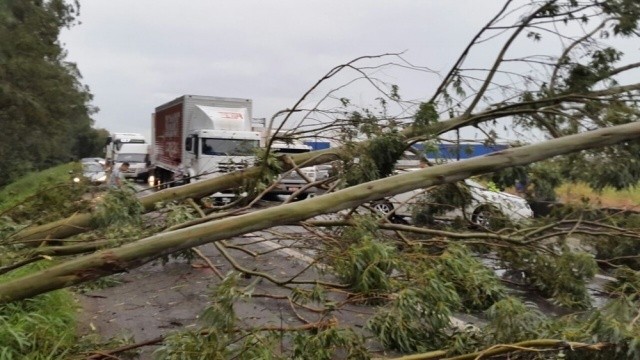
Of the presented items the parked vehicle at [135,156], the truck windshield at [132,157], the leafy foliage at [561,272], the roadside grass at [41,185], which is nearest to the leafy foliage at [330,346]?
the leafy foliage at [561,272]

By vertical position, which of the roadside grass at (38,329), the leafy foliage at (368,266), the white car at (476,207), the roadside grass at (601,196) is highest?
the roadside grass at (601,196)

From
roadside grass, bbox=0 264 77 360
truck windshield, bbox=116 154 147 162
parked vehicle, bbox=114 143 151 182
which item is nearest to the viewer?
roadside grass, bbox=0 264 77 360

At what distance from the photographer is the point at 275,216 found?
399 cm

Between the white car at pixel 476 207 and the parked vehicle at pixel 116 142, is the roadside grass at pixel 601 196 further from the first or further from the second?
the parked vehicle at pixel 116 142

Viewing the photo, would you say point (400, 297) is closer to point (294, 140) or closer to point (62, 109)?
point (294, 140)

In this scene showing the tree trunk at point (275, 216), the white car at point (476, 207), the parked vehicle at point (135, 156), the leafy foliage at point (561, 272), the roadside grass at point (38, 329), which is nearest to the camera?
the tree trunk at point (275, 216)

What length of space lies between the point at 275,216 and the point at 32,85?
953 inches

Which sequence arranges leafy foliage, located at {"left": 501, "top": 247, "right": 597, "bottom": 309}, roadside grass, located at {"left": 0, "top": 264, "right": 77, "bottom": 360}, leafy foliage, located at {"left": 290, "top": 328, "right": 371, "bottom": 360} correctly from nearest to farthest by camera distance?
leafy foliage, located at {"left": 290, "top": 328, "right": 371, "bottom": 360} → roadside grass, located at {"left": 0, "top": 264, "right": 77, "bottom": 360} → leafy foliage, located at {"left": 501, "top": 247, "right": 597, "bottom": 309}

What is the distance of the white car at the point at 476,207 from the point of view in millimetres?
6547

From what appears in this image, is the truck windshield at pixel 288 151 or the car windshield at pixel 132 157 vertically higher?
the truck windshield at pixel 288 151

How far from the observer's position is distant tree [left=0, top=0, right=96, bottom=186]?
23.2 metres

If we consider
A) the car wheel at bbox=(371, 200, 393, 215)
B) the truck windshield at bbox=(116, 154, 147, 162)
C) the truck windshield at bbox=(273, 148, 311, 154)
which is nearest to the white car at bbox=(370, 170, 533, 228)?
the car wheel at bbox=(371, 200, 393, 215)

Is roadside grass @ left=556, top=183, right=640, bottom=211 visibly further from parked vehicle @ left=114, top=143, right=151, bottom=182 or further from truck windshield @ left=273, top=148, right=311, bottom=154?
parked vehicle @ left=114, top=143, right=151, bottom=182

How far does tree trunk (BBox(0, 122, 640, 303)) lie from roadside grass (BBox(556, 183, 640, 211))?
70.7 inches
